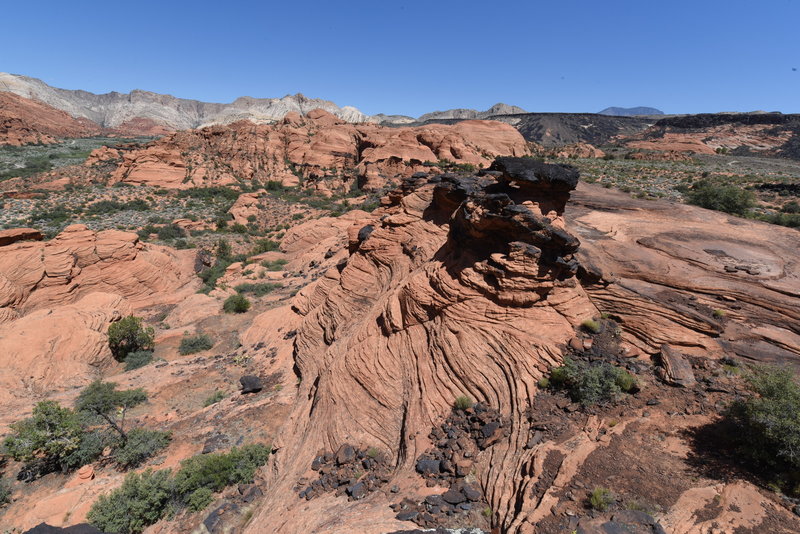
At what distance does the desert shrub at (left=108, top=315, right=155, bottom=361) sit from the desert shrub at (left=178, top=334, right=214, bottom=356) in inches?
75.1

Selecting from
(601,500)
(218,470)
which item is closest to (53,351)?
(218,470)

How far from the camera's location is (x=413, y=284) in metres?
11.3

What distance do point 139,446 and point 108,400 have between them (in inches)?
158

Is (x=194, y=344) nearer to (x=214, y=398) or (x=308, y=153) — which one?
(x=214, y=398)

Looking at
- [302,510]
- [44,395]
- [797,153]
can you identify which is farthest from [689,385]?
[797,153]

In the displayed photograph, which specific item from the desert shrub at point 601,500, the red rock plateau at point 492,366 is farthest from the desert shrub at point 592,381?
the desert shrub at point 601,500

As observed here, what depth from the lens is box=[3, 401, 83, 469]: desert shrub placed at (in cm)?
1025

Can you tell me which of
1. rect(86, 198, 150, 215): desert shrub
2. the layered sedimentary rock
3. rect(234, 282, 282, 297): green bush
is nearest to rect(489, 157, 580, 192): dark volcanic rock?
the layered sedimentary rock

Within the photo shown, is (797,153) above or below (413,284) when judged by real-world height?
above

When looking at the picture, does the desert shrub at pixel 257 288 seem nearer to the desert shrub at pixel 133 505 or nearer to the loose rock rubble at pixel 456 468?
the desert shrub at pixel 133 505

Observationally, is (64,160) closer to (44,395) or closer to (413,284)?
(44,395)

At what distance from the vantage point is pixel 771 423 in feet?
17.6

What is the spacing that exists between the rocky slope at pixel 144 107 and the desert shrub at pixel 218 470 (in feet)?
550

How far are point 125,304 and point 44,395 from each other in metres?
7.63
